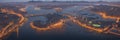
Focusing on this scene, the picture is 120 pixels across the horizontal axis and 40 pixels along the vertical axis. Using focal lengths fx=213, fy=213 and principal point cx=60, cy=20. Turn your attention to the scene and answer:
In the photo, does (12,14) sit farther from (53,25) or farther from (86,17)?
(86,17)

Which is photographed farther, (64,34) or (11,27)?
(11,27)

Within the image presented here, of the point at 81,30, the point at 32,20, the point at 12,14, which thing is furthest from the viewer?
the point at 12,14

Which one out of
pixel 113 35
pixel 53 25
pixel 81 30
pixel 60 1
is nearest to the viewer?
pixel 113 35

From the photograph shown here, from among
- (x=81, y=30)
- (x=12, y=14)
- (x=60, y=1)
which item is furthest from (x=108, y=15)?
(x=60, y=1)

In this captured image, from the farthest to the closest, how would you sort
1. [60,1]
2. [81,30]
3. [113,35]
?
[60,1] → [81,30] → [113,35]

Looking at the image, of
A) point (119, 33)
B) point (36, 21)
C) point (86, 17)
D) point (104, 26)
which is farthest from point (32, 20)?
point (119, 33)

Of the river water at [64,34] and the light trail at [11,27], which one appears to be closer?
the river water at [64,34]

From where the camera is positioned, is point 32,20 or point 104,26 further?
point 32,20

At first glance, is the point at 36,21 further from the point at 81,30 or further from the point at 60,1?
the point at 60,1

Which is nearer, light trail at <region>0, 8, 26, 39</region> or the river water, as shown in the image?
the river water
